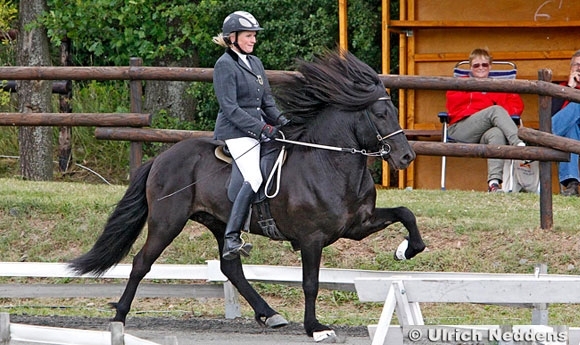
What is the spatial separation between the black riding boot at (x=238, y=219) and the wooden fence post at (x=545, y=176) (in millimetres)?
3725

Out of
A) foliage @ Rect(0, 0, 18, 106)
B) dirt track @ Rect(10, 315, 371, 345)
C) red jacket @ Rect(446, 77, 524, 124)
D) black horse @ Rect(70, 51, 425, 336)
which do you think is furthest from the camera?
foliage @ Rect(0, 0, 18, 106)

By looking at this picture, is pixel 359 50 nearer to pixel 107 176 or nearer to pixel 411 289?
pixel 107 176

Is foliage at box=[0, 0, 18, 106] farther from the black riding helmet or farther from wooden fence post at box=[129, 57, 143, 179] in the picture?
the black riding helmet

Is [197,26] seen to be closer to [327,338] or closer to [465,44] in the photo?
[465,44]

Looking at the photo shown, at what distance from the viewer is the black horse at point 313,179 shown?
8.78m

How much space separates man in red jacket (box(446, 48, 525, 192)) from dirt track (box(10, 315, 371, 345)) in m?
4.68

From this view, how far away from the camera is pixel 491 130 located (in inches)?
539

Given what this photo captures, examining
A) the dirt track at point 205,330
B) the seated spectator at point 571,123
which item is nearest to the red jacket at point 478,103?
the seated spectator at point 571,123

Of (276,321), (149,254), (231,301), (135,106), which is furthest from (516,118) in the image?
(149,254)

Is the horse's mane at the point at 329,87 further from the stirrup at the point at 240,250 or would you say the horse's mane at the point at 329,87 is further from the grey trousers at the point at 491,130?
the grey trousers at the point at 491,130

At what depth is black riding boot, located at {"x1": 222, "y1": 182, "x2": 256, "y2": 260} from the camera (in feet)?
29.3

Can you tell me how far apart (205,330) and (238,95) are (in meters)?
1.84

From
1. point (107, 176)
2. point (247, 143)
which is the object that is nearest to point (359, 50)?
point (107, 176)

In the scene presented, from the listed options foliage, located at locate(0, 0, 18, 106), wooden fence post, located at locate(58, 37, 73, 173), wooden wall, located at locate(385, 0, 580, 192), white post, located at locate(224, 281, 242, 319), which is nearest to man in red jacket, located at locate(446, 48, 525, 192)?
wooden wall, located at locate(385, 0, 580, 192)
